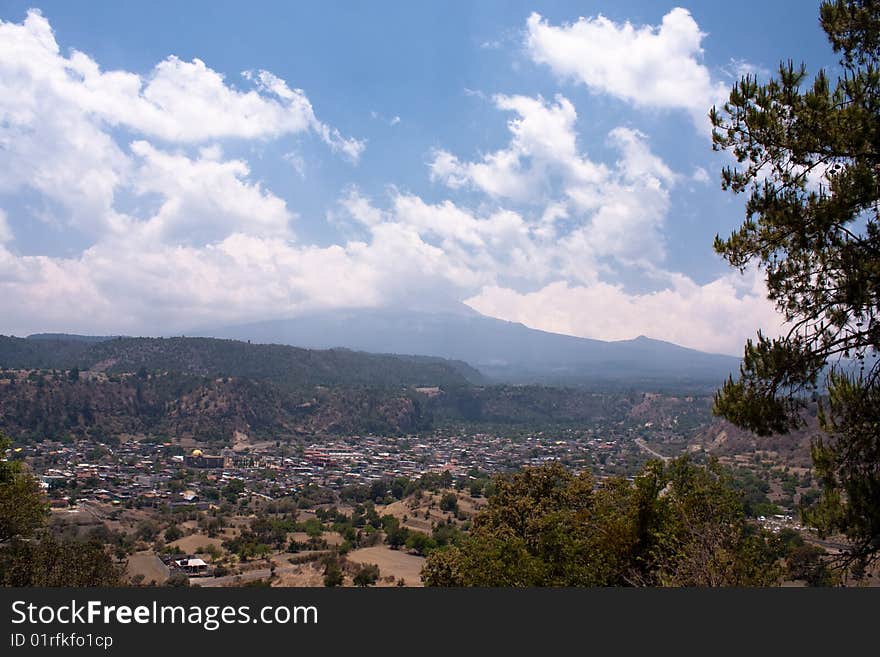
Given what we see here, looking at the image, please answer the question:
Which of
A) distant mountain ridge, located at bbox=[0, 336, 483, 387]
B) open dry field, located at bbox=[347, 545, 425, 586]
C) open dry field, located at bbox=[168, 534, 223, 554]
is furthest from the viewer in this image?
distant mountain ridge, located at bbox=[0, 336, 483, 387]

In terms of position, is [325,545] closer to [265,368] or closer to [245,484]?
[245,484]

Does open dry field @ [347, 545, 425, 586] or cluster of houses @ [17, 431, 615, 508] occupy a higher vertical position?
open dry field @ [347, 545, 425, 586]

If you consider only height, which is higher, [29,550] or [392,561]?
[29,550]

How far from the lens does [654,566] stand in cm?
991

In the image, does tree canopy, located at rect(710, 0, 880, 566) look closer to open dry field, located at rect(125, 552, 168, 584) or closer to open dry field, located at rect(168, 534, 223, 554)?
open dry field, located at rect(125, 552, 168, 584)

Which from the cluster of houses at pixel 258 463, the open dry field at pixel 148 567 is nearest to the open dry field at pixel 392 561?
the open dry field at pixel 148 567

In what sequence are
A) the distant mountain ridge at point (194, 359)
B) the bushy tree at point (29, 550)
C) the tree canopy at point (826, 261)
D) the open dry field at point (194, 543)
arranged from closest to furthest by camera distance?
the tree canopy at point (826, 261), the bushy tree at point (29, 550), the open dry field at point (194, 543), the distant mountain ridge at point (194, 359)

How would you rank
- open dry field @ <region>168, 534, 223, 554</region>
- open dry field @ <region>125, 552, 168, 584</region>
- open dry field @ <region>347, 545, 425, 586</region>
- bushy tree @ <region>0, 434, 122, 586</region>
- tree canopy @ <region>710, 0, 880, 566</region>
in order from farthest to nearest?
1. open dry field @ <region>168, 534, 223, 554</region>
2. open dry field @ <region>347, 545, 425, 586</region>
3. open dry field @ <region>125, 552, 168, 584</region>
4. bushy tree @ <region>0, 434, 122, 586</region>
5. tree canopy @ <region>710, 0, 880, 566</region>

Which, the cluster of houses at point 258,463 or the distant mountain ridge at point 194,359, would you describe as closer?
the cluster of houses at point 258,463

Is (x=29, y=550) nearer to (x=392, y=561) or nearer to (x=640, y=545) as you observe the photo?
(x=640, y=545)

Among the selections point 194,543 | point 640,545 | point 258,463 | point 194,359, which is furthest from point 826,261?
point 194,359

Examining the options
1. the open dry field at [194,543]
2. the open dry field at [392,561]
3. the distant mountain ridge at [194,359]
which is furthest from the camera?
the distant mountain ridge at [194,359]

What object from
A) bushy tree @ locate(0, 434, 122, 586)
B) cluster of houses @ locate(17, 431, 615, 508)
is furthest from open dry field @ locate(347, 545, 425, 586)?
cluster of houses @ locate(17, 431, 615, 508)

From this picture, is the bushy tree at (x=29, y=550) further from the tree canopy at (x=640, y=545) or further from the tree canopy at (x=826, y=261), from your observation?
the tree canopy at (x=826, y=261)
